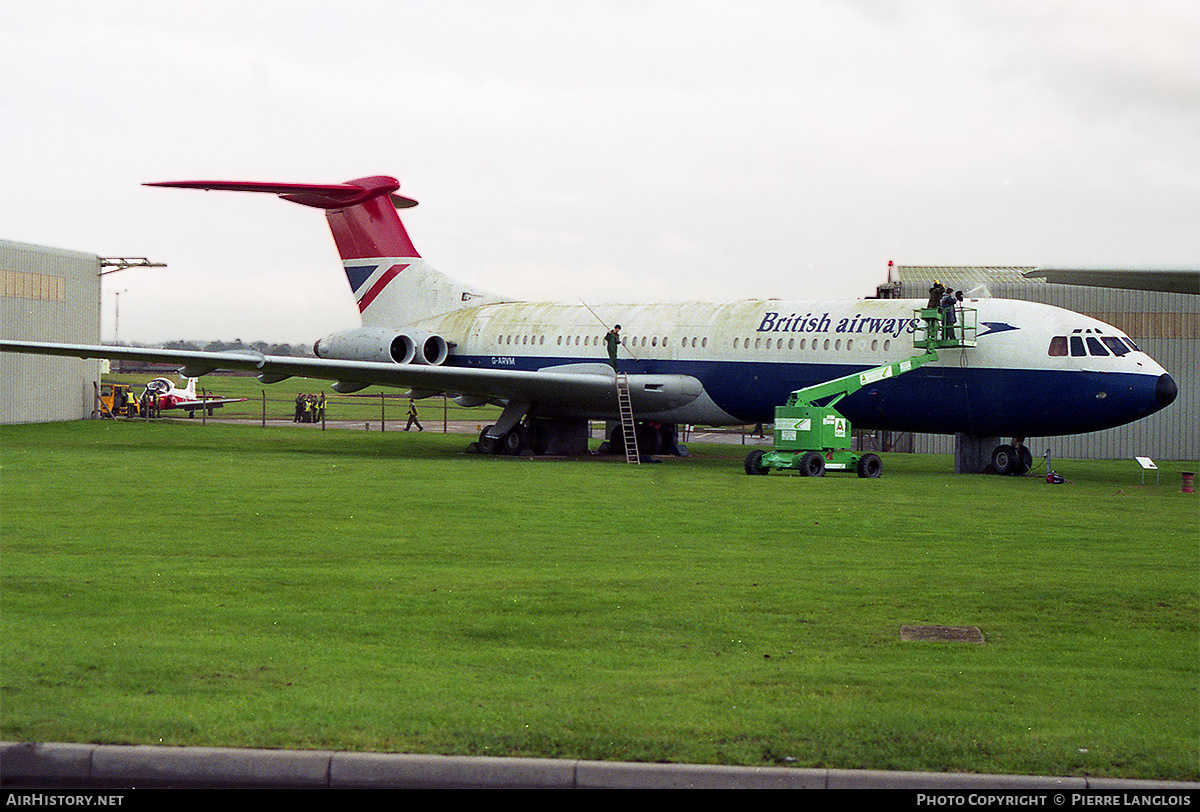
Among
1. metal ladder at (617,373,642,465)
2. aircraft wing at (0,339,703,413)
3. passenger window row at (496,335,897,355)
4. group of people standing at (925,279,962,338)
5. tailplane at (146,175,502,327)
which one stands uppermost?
tailplane at (146,175,502,327)

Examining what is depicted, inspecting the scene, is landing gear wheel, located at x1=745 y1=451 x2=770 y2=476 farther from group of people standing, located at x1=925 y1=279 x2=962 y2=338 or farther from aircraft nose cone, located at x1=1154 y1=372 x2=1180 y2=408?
aircraft nose cone, located at x1=1154 y1=372 x2=1180 y2=408

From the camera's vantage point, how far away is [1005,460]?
26641 mm

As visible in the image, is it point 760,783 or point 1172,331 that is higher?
point 1172,331

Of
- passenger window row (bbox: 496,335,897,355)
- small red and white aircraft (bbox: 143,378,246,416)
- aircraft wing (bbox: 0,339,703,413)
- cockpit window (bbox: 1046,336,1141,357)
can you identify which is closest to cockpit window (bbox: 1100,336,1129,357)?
cockpit window (bbox: 1046,336,1141,357)

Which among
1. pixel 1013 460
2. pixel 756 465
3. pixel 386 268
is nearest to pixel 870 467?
pixel 756 465

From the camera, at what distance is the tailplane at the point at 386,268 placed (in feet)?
116

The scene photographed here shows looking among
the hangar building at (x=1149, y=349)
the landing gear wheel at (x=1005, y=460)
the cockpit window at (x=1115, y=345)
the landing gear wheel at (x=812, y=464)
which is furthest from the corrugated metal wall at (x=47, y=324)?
the cockpit window at (x=1115, y=345)

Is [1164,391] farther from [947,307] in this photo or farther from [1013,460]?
[947,307]

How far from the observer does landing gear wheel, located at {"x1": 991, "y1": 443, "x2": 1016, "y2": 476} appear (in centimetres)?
2661

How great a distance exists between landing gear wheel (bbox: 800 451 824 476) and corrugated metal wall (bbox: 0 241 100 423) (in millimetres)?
27148

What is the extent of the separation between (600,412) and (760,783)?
2502cm
